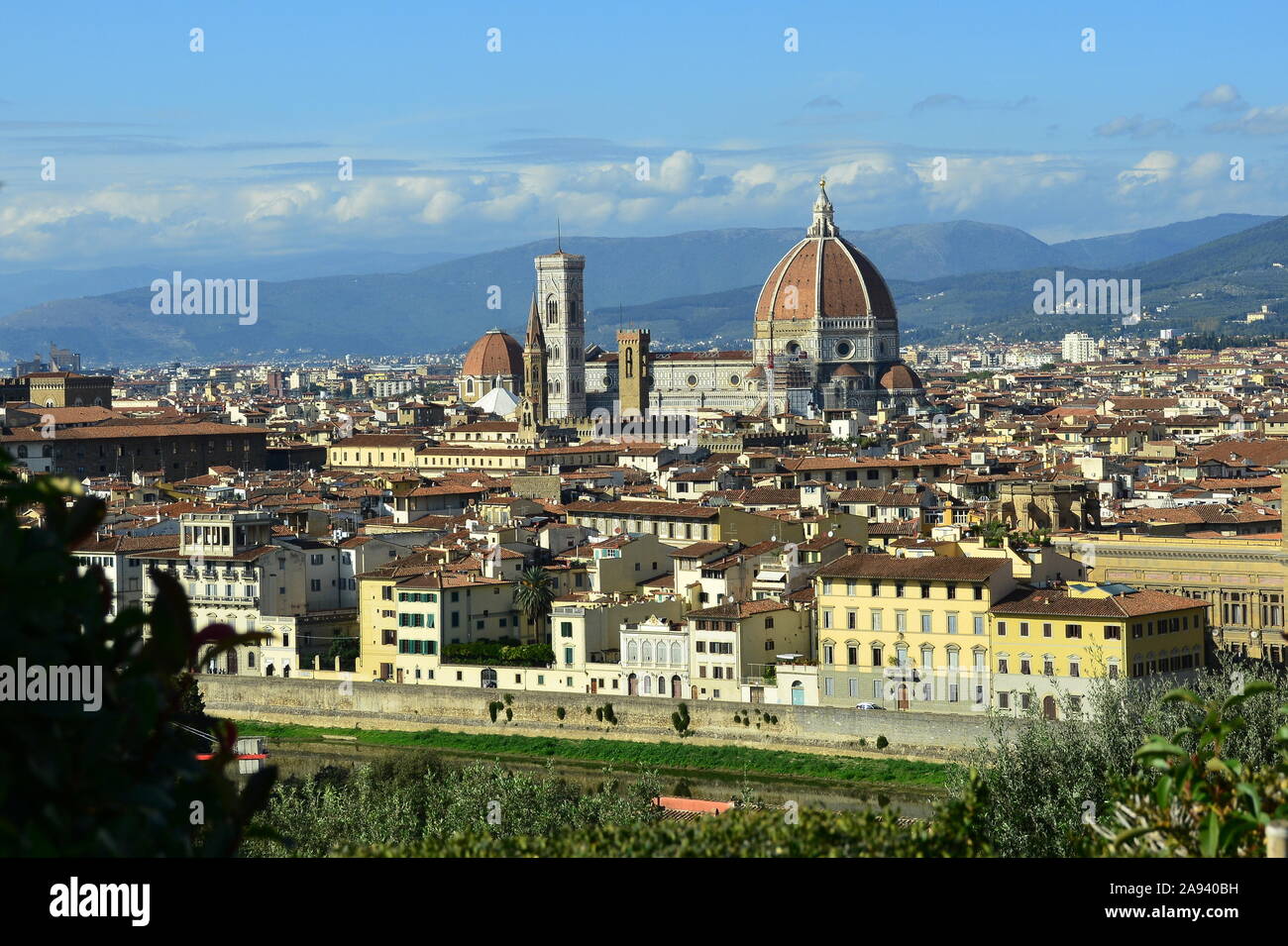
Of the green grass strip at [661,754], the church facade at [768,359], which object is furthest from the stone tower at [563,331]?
the green grass strip at [661,754]

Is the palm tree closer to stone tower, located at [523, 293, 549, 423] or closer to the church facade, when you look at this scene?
the church facade

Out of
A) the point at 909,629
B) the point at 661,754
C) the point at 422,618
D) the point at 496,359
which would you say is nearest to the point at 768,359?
the point at 496,359

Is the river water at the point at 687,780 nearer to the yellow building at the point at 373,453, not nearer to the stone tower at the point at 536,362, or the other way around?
the yellow building at the point at 373,453

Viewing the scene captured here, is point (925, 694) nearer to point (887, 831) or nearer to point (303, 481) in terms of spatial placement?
point (887, 831)

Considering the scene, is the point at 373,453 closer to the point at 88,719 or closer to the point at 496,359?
the point at 496,359

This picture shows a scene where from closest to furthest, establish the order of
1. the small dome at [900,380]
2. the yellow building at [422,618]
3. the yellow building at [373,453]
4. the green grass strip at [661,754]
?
the green grass strip at [661,754] < the yellow building at [422,618] < the yellow building at [373,453] < the small dome at [900,380]

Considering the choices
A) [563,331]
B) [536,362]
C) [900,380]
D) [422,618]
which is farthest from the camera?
[563,331]
